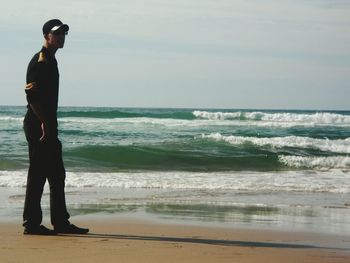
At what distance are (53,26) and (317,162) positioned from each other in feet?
42.5

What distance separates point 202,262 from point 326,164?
43.8ft

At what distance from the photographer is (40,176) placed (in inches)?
231

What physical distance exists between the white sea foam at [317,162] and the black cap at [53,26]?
38.9ft

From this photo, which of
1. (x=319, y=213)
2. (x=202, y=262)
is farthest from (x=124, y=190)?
(x=202, y=262)

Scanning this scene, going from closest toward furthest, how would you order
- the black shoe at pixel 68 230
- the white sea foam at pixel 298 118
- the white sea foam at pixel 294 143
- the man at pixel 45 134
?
1. the man at pixel 45 134
2. the black shoe at pixel 68 230
3. the white sea foam at pixel 294 143
4. the white sea foam at pixel 298 118

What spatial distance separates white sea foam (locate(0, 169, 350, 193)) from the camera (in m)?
10.7

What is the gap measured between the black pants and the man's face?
2.30 ft

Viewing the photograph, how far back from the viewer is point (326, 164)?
17547 mm

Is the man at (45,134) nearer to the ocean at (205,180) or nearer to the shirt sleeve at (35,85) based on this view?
the shirt sleeve at (35,85)

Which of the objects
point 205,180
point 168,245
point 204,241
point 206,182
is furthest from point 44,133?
point 205,180

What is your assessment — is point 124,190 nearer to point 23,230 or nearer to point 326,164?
point 23,230

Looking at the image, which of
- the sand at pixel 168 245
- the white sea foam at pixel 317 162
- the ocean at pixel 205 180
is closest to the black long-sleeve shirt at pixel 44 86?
the sand at pixel 168 245

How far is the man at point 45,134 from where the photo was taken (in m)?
5.67

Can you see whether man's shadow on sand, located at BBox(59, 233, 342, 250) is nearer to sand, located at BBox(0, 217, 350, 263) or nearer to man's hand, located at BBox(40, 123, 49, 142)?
sand, located at BBox(0, 217, 350, 263)
